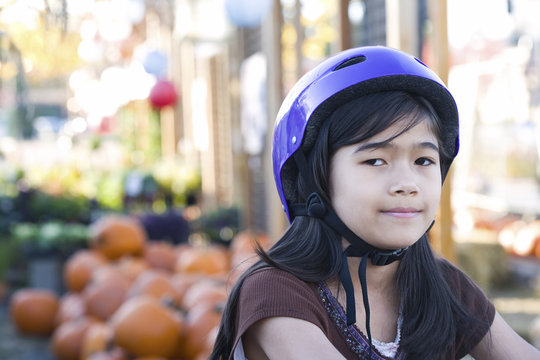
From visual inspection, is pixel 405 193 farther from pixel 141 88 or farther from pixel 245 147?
pixel 141 88

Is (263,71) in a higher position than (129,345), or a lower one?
higher

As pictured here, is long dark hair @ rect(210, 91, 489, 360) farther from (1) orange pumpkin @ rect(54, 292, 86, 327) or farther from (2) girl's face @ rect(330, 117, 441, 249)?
(1) orange pumpkin @ rect(54, 292, 86, 327)

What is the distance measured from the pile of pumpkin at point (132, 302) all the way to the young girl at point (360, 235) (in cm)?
110

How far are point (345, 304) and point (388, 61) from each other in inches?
21.0

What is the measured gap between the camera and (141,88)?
46.4 feet

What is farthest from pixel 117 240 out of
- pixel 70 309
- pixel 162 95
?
pixel 162 95

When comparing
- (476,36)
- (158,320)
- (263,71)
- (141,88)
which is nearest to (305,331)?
(158,320)

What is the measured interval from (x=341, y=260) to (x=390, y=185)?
0.69ft

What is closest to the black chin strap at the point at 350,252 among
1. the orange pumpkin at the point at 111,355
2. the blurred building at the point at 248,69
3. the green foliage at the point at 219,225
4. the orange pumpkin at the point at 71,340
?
the blurred building at the point at 248,69

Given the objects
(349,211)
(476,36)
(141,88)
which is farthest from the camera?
(141,88)

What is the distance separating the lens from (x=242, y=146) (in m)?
7.75

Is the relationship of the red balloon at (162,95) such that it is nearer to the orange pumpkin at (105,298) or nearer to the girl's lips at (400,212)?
the orange pumpkin at (105,298)

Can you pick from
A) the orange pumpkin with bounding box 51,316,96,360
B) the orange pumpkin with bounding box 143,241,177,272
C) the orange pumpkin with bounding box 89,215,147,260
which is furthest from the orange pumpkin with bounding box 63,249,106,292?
the orange pumpkin with bounding box 51,316,96,360

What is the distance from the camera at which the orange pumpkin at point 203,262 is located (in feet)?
16.8
